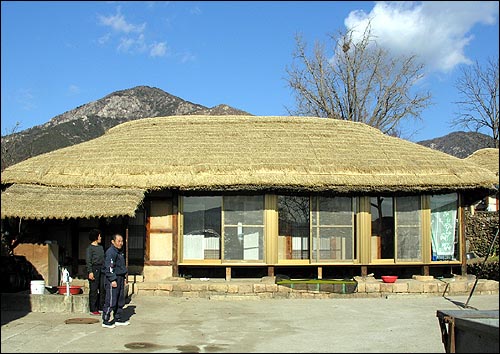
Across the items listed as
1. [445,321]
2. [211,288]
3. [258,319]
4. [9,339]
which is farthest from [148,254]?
[445,321]

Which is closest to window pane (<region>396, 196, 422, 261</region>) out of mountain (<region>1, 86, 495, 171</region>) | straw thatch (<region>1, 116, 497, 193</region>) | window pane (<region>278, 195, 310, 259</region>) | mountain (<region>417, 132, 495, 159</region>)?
straw thatch (<region>1, 116, 497, 193</region>)

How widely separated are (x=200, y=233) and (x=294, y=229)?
8.11ft

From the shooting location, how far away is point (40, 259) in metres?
13.8

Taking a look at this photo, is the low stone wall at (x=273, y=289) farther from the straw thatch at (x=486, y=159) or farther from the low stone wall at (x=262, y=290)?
the straw thatch at (x=486, y=159)

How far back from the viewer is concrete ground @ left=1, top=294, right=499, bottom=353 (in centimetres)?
856

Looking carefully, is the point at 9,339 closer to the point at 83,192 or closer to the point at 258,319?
the point at 258,319

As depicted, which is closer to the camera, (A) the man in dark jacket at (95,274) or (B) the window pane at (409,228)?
(A) the man in dark jacket at (95,274)

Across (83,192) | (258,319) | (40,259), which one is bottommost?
(258,319)

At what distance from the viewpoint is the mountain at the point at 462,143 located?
1499 inches

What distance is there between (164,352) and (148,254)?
26.7 feet

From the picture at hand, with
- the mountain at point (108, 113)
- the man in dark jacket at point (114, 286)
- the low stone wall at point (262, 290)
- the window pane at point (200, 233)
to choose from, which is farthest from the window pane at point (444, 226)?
the mountain at point (108, 113)

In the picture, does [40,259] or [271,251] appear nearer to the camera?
[40,259]

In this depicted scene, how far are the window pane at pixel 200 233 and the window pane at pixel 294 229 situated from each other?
1683mm

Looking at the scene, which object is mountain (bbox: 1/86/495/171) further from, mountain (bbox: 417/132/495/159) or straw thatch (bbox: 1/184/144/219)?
straw thatch (bbox: 1/184/144/219)
